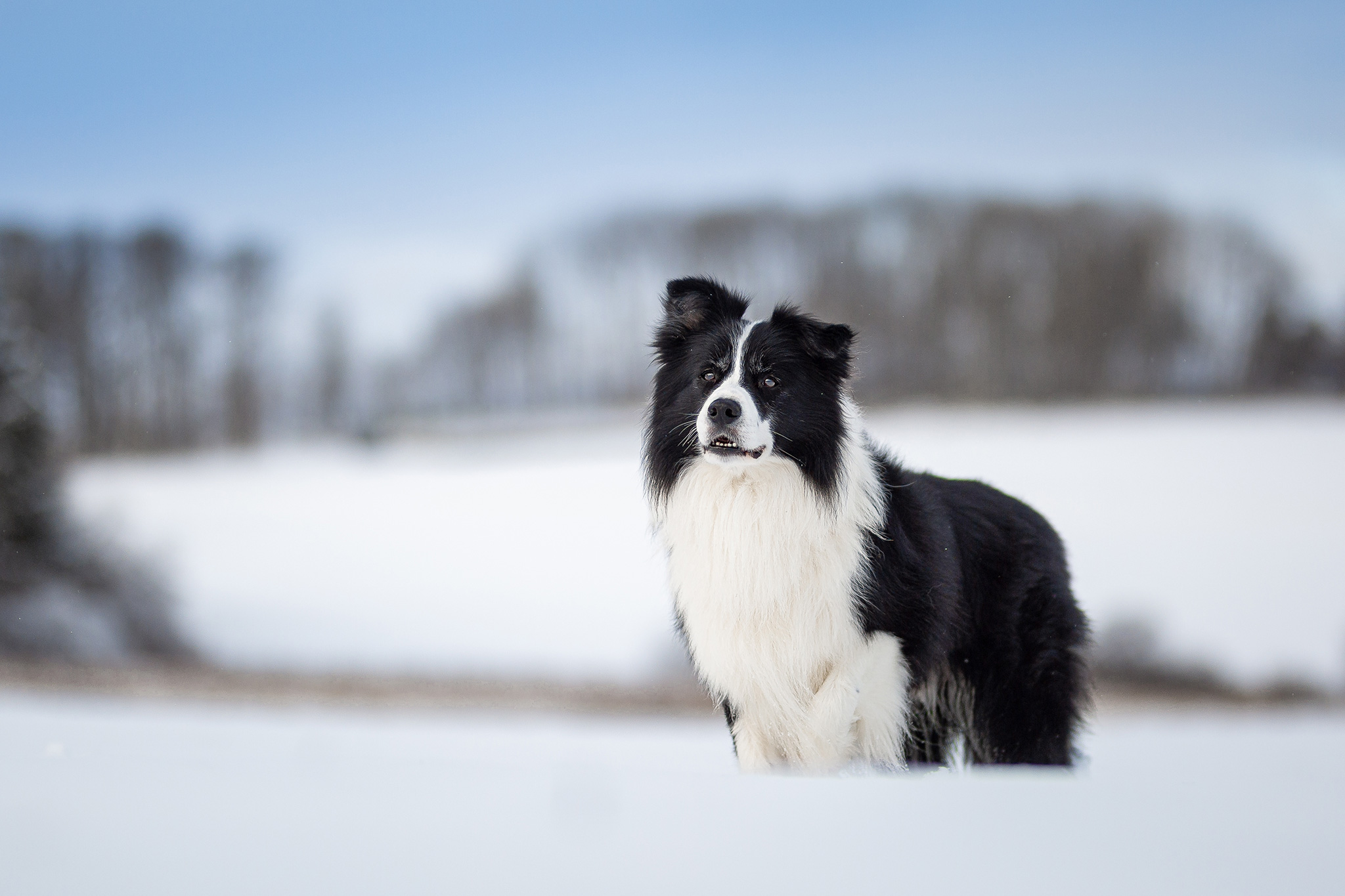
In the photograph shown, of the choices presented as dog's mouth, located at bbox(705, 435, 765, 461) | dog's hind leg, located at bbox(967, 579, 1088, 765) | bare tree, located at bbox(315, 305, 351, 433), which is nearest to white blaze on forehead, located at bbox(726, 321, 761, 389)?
dog's mouth, located at bbox(705, 435, 765, 461)

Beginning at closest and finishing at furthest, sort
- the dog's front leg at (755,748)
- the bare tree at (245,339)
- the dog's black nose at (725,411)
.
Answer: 1. the dog's black nose at (725,411)
2. the dog's front leg at (755,748)
3. the bare tree at (245,339)

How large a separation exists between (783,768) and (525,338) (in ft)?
40.6

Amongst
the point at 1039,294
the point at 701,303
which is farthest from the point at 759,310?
the point at 1039,294

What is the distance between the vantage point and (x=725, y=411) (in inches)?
103

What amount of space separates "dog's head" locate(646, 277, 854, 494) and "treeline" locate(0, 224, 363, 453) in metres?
15.1

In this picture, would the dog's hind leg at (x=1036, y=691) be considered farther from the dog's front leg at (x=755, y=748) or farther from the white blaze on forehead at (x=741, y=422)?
the white blaze on forehead at (x=741, y=422)

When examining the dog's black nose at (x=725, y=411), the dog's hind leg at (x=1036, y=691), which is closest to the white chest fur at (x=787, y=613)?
the dog's black nose at (x=725, y=411)

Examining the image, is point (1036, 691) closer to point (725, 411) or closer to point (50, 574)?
point (725, 411)

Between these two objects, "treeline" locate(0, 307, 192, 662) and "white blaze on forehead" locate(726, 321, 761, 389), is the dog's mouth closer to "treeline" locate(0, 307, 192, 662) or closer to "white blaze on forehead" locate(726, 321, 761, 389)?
"white blaze on forehead" locate(726, 321, 761, 389)

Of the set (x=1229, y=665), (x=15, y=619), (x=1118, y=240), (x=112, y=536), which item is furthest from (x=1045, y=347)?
(x=15, y=619)

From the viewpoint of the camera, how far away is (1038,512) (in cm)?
321

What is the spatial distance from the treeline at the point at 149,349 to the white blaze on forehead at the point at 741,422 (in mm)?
15402

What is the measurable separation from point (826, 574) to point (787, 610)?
155 mm

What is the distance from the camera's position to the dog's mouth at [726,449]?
2.64 m
